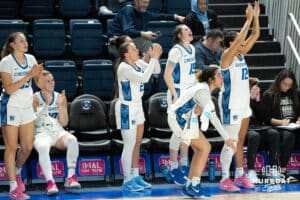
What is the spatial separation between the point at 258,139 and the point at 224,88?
820 mm

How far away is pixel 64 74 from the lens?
29.7ft

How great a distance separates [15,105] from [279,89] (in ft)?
10.3

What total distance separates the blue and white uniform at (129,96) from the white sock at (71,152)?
1.66 ft

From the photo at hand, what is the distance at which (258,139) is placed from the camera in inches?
340

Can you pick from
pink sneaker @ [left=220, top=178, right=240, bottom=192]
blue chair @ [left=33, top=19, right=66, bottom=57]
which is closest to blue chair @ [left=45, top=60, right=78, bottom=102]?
blue chair @ [left=33, top=19, right=66, bottom=57]

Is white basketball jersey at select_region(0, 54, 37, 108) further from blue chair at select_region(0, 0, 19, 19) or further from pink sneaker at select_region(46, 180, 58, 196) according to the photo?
blue chair at select_region(0, 0, 19, 19)

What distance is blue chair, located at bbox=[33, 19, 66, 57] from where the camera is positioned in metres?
9.48

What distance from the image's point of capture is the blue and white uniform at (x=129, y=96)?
317 inches

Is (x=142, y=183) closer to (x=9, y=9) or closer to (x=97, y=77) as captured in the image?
(x=97, y=77)

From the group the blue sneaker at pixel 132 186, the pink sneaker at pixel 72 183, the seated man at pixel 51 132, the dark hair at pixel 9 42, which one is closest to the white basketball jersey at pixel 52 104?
the seated man at pixel 51 132

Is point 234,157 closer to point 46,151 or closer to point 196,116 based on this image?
point 196,116

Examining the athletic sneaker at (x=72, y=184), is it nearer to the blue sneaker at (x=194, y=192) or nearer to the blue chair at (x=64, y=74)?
the blue sneaker at (x=194, y=192)

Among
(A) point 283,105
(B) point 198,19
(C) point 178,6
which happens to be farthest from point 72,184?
(C) point 178,6

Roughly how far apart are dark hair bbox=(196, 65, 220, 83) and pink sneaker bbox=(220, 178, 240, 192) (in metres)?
1.22
